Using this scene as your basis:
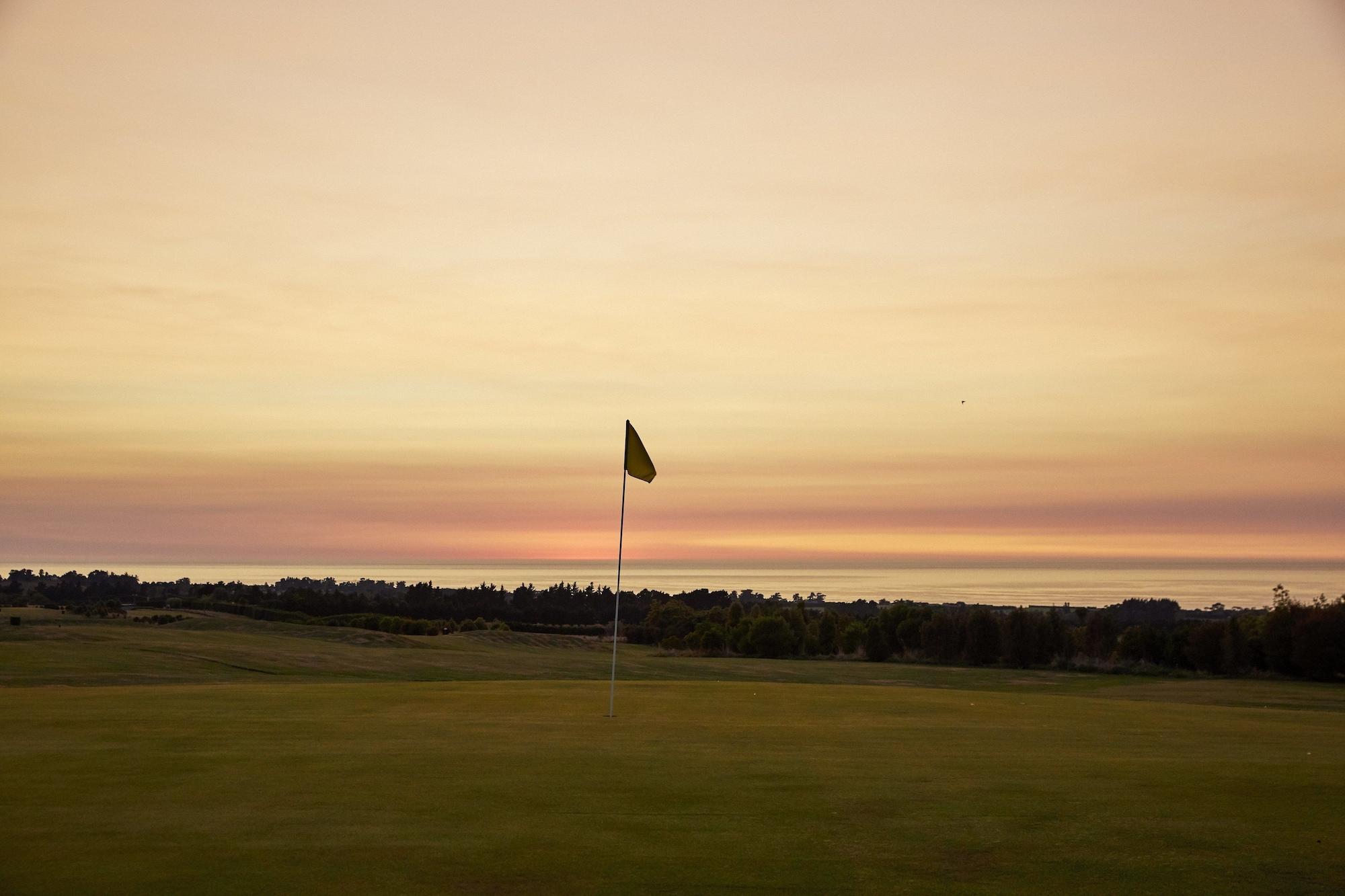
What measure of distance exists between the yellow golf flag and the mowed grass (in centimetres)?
457

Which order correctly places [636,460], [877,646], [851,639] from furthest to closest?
[851,639] → [877,646] → [636,460]

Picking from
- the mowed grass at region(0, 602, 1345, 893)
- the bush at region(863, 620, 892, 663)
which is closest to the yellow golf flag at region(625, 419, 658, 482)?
the mowed grass at region(0, 602, 1345, 893)

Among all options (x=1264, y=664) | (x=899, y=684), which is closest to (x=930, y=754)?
(x=899, y=684)

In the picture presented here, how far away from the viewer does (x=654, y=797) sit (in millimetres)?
12078

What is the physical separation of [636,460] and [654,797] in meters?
9.82

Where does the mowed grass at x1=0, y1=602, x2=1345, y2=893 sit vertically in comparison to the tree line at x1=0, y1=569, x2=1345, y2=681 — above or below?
below

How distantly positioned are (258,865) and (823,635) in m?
75.1

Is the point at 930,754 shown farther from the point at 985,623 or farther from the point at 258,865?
the point at 985,623

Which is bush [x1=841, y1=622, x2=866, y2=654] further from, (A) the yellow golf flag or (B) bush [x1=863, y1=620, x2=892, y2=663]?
(A) the yellow golf flag

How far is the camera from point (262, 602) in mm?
122625

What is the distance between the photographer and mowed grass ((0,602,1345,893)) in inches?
371

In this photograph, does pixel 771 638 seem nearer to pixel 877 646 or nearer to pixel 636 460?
pixel 877 646

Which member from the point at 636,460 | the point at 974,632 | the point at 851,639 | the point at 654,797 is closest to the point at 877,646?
A: the point at 851,639

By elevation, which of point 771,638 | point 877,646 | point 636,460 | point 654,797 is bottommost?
point 654,797
